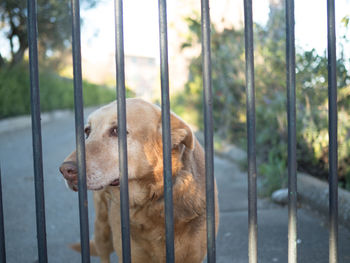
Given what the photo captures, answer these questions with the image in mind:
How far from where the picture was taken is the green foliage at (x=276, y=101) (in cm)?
358

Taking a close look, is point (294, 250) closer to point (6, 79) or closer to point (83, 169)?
point (83, 169)

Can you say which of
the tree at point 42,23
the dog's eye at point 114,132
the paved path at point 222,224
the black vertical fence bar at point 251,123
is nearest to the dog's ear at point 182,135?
the dog's eye at point 114,132

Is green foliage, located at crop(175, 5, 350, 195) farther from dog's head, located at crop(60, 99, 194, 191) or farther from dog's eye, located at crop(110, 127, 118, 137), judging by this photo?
dog's eye, located at crop(110, 127, 118, 137)

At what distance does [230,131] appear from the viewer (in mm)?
7133

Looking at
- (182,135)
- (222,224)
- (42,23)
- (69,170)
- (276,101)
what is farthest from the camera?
(42,23)

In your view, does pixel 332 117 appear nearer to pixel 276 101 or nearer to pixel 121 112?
pixel 121 112

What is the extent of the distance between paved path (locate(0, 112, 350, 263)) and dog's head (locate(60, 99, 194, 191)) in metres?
1.03

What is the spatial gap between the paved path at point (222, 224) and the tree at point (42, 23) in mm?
5857

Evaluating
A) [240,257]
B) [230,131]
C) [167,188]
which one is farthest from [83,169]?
[230,131]

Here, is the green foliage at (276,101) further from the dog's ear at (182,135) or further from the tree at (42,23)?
the tree at (42,23)

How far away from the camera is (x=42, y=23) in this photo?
1127 centimetres

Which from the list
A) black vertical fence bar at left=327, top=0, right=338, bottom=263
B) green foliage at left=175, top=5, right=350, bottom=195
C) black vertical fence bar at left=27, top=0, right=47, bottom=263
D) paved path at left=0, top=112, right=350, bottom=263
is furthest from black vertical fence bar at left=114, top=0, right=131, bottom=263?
green foliage at left=175, top=5, right=350, bottom=195

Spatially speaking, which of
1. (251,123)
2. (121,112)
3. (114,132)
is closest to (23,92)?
(114,132)

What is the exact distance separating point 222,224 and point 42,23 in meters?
9.84
